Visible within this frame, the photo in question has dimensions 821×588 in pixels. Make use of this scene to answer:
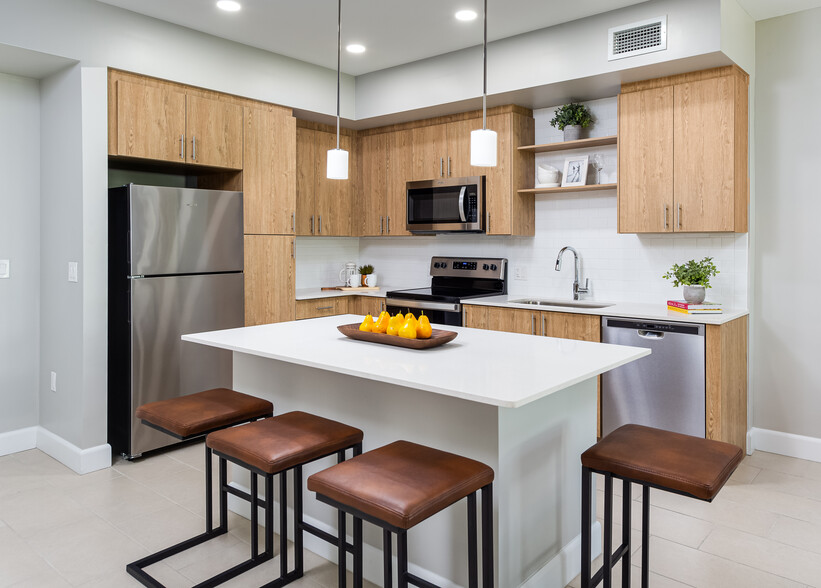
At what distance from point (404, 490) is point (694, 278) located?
2.69m

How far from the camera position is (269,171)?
14.0 ft

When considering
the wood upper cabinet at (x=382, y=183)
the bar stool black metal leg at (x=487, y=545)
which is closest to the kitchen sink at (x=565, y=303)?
the wood upper cabinet at (x=382, y=183)

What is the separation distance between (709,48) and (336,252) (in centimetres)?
345

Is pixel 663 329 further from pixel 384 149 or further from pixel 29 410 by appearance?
pixel 29 410

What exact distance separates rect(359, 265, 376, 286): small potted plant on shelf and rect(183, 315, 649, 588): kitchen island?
2.79 m

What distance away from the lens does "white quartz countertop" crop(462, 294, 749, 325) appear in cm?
331

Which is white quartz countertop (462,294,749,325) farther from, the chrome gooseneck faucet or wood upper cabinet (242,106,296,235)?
wood upper cabinet (242,106,296,235)

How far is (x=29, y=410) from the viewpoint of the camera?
384 cm

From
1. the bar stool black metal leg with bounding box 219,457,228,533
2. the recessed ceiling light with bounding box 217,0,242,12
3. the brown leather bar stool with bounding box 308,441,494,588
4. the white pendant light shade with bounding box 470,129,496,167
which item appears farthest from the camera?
the recessed ceiling light with bounding box 217,0,242,12

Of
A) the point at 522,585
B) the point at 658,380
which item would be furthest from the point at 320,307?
the point at 522,585

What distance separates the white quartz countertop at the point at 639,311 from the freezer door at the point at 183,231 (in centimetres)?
169

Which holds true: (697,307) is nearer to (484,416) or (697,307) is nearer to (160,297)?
(484,416)

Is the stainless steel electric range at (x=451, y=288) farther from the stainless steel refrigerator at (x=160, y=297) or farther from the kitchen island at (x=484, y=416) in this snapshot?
the kitchen island at (x=484, y=416)

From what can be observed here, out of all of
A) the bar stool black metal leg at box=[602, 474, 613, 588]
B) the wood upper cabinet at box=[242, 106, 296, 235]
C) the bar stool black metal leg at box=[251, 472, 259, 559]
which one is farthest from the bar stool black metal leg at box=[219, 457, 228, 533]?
the wood upper cabinet at box=[242, 106, 296, 235]
